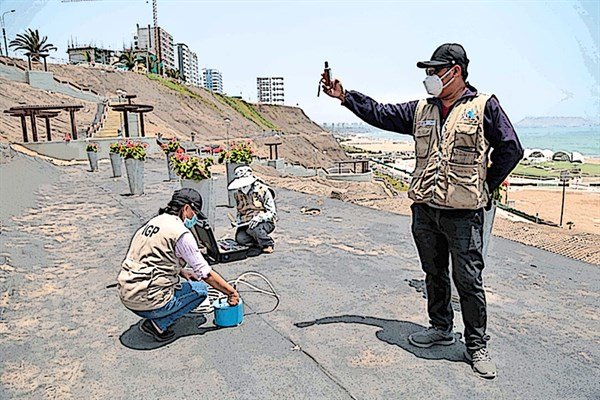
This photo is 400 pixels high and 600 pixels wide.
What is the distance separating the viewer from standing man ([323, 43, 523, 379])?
111 inches

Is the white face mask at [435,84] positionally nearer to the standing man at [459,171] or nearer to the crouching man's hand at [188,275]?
the standing man at [459,171]

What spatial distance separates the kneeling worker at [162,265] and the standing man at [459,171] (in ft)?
4.59

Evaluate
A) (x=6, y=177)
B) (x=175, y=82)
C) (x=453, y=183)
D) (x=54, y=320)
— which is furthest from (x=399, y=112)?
(x=175, y=82)

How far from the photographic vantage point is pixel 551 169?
58156 millimetres

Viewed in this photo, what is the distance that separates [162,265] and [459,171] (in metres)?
1.90

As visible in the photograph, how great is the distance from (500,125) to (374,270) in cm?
272

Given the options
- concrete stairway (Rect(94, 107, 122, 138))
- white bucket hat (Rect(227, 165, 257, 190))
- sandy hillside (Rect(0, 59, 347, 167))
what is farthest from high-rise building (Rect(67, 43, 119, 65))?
white bucket hat (Rect(227, 165, 257, 190))

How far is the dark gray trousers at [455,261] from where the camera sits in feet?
9.59

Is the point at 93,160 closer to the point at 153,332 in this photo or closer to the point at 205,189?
the point at 205,189

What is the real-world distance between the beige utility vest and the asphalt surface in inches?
40.8

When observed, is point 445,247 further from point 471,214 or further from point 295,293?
point 295,293

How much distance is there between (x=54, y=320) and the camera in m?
4.01

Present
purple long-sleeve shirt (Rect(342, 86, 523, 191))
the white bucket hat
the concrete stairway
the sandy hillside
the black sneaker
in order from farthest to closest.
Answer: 1. the sandy hillside
2. the concrete stairway
3. the white bucket hat
4. the black sneaker
5. purple long-sleeve shirt (Rect(342, 86, 523, 191))

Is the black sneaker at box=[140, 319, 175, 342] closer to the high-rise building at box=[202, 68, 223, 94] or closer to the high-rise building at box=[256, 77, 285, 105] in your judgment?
the high-rise building at box=[256, 77, 285, 105]
